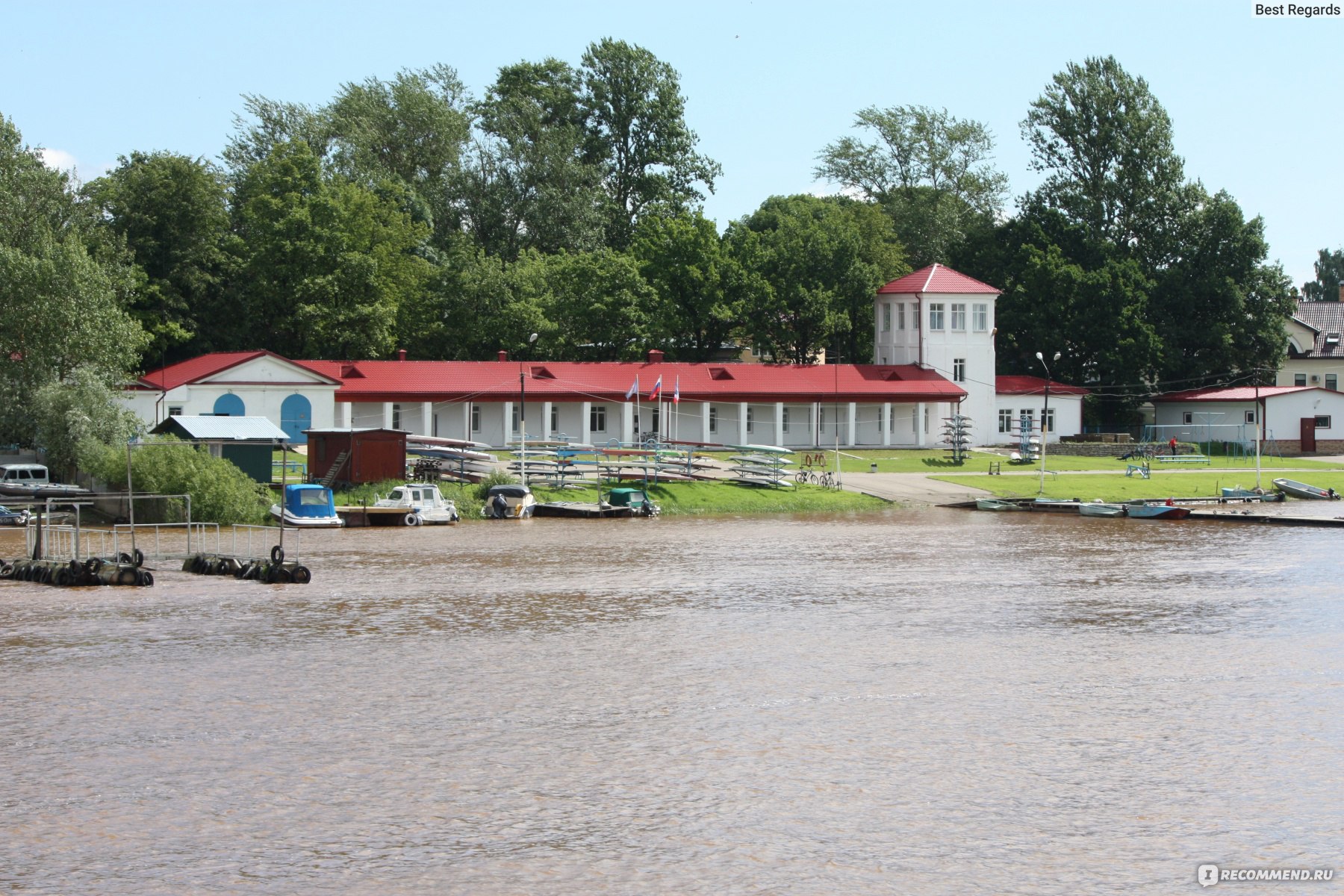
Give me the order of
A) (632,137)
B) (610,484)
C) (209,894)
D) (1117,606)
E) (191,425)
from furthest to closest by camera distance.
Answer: (632,137) < (610,484) < (191,425) < (1117,606) < (209,894)

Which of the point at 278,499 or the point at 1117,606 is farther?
the point at 278,499

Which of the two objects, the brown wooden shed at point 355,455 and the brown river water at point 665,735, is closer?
the brown river water at point 665,735

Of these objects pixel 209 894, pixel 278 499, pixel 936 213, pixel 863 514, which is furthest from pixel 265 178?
pixel 209 894

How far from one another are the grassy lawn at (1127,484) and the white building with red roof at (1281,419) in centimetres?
1435

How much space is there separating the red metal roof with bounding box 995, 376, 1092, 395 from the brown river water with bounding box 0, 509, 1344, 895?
54.9 m

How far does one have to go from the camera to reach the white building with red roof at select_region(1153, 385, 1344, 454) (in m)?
90.4

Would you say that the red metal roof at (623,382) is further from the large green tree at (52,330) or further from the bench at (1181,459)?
the large green tree at (52,330)

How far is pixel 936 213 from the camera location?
11400 cm

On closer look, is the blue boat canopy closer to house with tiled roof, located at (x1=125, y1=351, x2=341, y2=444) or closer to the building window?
house with tiled roof, located at (x1=125, y1=351, x2=341, y2=444)

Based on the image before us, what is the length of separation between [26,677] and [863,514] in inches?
1611

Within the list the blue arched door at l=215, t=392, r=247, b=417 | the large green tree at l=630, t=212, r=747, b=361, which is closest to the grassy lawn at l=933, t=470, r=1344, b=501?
the large green tree at l=630, t=212, r=747, b=361

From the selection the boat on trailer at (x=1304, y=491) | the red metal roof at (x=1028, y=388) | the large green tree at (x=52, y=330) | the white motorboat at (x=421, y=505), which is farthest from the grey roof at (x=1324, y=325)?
the large green tree at (x=52, y=330)

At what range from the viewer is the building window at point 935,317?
92312 millimetres

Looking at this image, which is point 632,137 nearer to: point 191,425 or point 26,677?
point 191,425
